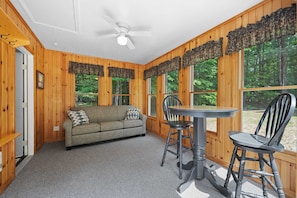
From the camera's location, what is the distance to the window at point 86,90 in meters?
3.96

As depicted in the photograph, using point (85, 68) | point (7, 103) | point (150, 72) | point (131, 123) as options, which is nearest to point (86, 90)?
point (85, 68)

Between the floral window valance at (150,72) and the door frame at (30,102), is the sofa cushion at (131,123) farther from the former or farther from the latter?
the door frame at (30,102)

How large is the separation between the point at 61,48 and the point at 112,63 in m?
1.44

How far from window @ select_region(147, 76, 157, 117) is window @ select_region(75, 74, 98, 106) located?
5.83ft

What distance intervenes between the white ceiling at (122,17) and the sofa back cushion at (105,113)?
1.70 meters

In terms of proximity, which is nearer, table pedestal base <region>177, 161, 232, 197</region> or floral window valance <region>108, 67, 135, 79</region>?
table pedestal base <region>177, 161, 232, 197</region>

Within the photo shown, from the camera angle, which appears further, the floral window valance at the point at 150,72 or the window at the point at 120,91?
the window at the point at 120,91

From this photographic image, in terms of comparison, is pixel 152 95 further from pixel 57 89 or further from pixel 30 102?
pixel 30 102

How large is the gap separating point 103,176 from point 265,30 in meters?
2.90

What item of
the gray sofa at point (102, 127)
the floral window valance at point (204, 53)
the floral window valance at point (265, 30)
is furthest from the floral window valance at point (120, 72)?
the floral window valance at point (265, 30)

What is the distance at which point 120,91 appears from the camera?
15.3 ft

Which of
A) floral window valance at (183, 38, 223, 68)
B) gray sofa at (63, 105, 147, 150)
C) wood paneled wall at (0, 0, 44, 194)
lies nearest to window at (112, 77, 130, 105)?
gray sofa at (63, 105, 147, 150)

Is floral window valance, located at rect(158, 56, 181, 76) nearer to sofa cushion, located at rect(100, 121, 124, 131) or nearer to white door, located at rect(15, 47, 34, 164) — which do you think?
sofa cushion, located at rect(100, 121, 124, 131)

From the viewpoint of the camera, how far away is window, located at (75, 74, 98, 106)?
3961 millimetres
